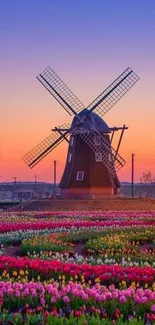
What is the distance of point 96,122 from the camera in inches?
1768

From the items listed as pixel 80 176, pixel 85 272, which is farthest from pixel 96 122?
pixel 85 272

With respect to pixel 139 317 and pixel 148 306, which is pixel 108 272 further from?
pixel 139 317

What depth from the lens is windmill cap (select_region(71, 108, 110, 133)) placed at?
44.2 meters

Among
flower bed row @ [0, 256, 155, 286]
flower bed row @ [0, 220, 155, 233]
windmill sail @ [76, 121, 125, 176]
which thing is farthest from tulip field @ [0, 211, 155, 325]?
→ windmill sail @ [76, 121, 125, 176]

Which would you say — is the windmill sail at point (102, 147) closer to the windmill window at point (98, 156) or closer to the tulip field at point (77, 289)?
the windmill window at point (98, 156)

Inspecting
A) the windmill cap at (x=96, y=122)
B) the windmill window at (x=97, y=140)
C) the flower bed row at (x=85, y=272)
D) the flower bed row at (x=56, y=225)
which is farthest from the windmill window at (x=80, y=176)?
the flower bed row at (x=85, y=272)

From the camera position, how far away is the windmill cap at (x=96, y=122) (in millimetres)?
44250

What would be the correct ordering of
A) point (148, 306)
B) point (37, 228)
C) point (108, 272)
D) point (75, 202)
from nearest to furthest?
point (148, 306) → point (108, 272) → point (37, 228) → point (75, 202)

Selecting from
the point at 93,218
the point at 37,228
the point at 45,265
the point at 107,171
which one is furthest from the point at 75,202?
the point at 45,265

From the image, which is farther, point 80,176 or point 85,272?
point 80,176

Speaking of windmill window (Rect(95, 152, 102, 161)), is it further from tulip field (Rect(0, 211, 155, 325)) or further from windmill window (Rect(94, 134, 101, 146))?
tulip field (Rect(0, 211, 155, 325))

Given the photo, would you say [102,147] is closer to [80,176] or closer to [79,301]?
[80,176]

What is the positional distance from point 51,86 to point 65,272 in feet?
123

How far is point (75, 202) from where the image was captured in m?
41.7
